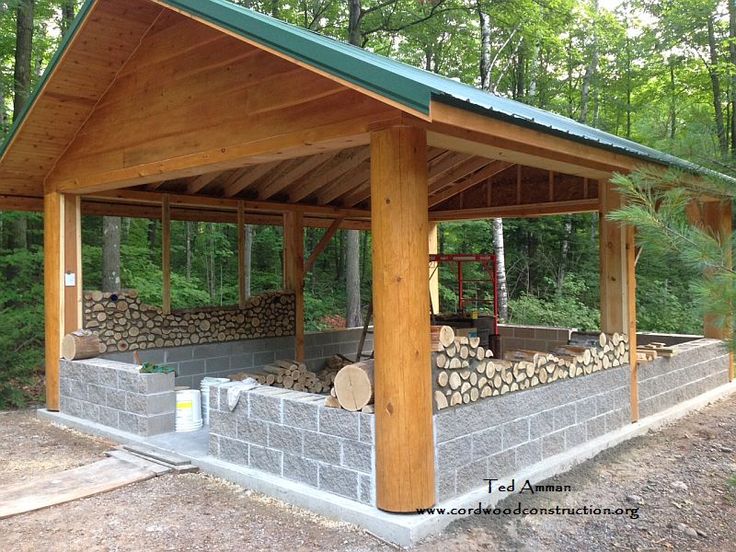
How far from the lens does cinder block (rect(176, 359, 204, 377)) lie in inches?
320

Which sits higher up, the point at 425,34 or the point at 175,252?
the point at 425,34

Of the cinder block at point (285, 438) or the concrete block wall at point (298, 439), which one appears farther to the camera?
the cinder block at point (285, 438)

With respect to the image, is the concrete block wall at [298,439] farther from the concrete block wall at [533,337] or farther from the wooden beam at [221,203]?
the concrete block wall at [533,337]

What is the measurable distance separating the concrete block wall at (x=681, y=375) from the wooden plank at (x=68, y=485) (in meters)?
5.15

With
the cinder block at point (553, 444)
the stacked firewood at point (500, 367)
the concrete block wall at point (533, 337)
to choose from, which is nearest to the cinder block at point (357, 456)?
the stacked firewood at point (500, 367)

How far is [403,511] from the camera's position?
3.88 m

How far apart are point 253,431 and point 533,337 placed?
625 centimetres

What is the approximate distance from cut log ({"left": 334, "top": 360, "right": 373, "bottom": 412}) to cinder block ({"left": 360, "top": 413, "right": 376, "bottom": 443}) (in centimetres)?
8

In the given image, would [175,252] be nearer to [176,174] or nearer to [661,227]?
[176,174]

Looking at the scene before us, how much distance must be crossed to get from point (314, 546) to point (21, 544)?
191 centimetres

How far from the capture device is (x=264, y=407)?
4.76m

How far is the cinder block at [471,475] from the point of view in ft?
14.0

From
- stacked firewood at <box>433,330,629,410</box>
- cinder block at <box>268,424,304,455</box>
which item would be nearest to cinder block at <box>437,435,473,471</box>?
stacked firewood at <box>433,330,629,410</box>

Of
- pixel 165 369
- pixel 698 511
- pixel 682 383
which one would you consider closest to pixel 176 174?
pixel 165 369
